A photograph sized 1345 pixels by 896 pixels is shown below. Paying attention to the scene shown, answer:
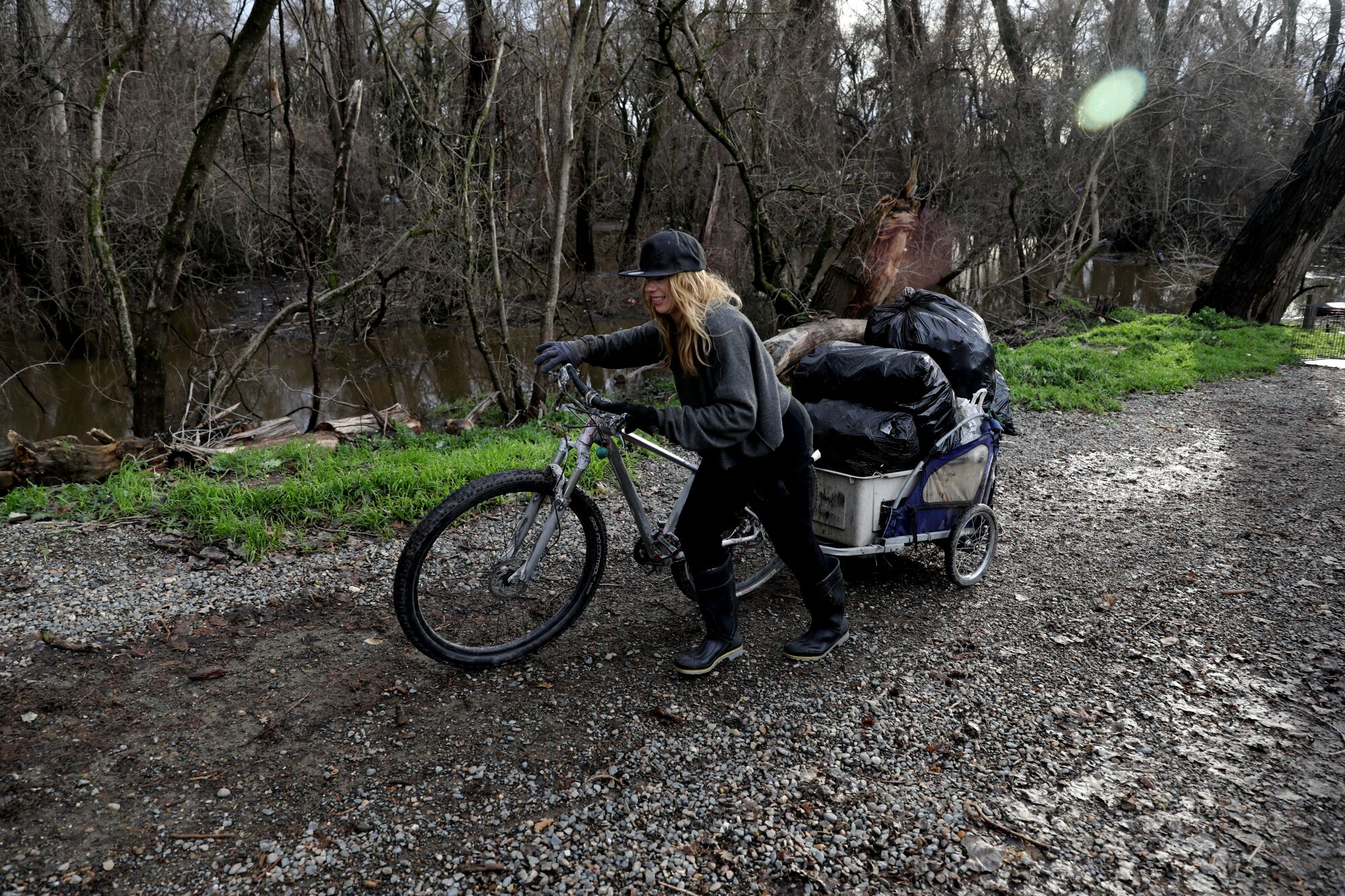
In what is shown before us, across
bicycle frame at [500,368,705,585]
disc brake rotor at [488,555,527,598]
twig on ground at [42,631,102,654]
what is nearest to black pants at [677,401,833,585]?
bicycle frame at [500,368,705,585]

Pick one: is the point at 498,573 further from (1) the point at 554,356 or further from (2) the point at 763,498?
(2) the point at 763,498

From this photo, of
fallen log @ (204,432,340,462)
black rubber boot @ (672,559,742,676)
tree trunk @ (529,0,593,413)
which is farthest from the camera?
tree trunk @ (529,0,593,413)

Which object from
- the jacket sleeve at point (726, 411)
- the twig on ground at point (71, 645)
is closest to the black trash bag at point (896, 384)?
the jacket sleeve at point (726, 411)

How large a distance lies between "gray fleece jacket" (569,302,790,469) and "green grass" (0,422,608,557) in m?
2.30

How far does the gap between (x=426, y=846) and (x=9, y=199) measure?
13.3 meters

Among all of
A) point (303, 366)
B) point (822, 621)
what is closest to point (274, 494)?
point (822, 621)

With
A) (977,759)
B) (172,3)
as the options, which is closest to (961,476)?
(977,759)

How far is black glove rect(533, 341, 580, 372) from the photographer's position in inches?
129

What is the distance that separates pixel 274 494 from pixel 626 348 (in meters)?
2.77

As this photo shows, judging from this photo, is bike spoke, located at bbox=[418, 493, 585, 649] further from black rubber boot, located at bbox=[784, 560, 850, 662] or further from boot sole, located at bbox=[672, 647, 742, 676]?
black rubber boot, located at bbox=[784, 560, 850, 662]

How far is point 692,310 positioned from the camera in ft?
10.0

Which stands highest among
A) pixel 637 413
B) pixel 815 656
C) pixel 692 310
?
pixel 692 310

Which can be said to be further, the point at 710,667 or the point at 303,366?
the point at 303,366

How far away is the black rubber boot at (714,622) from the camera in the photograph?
3518mm
